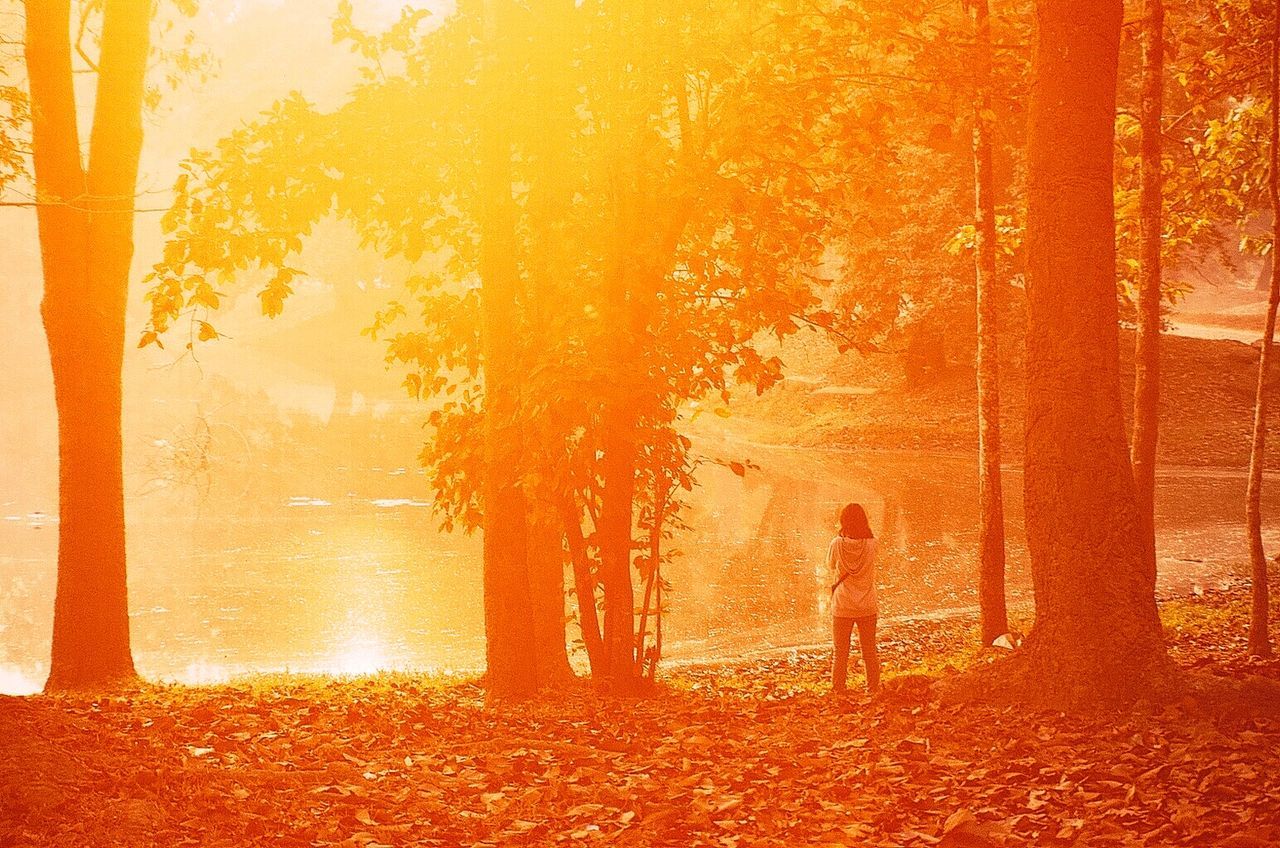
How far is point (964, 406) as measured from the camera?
38.2 m

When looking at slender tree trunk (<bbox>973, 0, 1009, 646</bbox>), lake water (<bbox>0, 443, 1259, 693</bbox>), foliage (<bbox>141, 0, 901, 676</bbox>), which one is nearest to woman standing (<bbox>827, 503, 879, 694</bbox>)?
foliage (<bbox>141, 0, 901, 676</bbox>)

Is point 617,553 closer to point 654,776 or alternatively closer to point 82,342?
point 654,776

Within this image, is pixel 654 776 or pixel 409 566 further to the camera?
pixel 409 566

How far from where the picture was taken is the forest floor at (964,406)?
107 ft

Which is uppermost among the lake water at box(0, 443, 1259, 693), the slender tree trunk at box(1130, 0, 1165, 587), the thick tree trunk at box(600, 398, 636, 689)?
the slender tree trunk at box(1130, 0, 1165, 587)

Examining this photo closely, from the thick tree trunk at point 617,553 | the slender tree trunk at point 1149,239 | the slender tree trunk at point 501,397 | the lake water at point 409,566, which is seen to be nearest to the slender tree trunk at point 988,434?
the slender tree trunk at point 1149,239

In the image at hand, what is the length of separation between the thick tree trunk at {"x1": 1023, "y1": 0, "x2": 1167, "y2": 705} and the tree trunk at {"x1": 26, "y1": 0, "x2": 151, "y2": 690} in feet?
25.9

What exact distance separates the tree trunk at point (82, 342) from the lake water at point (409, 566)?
4.96 feet

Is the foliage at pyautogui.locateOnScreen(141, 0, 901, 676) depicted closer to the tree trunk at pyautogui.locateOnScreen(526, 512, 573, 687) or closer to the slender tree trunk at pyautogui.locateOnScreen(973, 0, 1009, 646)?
the tree trunk at pyautogui.locateOnScreen(526, 512, 573, 687)

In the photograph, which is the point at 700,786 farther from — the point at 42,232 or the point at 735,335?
the point at 42,232

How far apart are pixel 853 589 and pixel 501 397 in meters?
3.60

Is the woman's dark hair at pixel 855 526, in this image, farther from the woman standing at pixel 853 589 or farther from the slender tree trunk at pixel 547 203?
the slender tree trunk at pixel 547 203

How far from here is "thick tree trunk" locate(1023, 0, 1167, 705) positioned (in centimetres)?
634

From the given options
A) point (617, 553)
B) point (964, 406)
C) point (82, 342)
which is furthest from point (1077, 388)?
point (964, 406)
